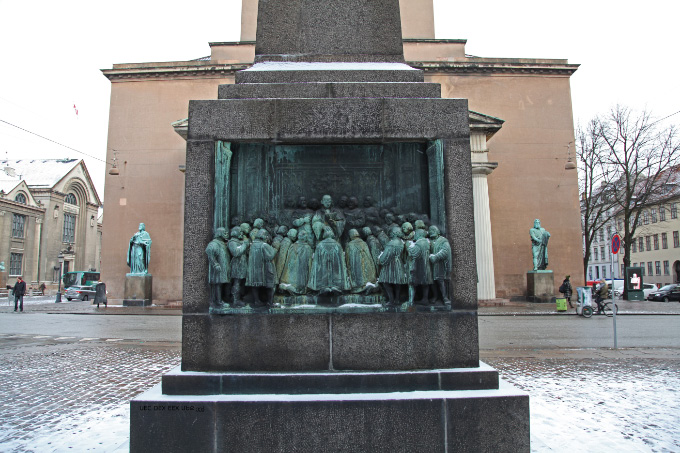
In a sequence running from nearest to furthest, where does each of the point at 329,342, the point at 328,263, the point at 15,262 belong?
the point at 329,342 < the point at 328,263 < the point at 15,262

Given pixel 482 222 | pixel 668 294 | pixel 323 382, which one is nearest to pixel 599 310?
pixel 482 222

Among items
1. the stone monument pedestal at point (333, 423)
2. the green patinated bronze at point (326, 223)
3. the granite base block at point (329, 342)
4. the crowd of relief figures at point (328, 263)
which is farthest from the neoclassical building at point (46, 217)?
the stone monument pedestal at point (333, 423)

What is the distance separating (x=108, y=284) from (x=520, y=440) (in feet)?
95.7

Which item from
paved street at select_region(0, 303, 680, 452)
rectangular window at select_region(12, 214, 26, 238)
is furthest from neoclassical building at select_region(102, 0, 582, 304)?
rectangular window at select_region(12, 214, 26, 238)

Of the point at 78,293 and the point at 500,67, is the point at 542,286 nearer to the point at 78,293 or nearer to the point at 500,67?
the point at 500,67

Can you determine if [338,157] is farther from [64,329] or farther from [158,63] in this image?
[158,63]

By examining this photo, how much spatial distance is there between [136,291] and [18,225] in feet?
127

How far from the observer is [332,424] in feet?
13.1

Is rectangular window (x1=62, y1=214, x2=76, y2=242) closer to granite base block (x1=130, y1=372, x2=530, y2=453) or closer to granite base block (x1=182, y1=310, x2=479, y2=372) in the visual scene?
granite base block (x1=182, y1=310, x2=479, y2=372)

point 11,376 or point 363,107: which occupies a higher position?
point 363,107

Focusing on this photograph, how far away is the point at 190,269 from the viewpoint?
4602mm

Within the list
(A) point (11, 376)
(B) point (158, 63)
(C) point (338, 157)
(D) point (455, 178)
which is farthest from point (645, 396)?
(B) point (158, 63)

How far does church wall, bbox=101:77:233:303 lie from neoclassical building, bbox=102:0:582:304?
0.06 meters

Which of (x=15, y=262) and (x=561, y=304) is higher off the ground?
(x=15, y=262)
